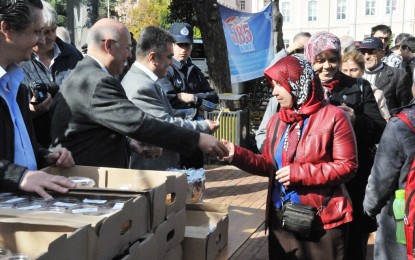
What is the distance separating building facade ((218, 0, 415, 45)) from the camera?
165ft

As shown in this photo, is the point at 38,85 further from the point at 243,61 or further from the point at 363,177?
the point at 243,61

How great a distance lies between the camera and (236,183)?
713 cm

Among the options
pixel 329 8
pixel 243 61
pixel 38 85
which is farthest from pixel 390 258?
pixel 329 8

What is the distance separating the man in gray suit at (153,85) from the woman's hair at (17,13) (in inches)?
52.5

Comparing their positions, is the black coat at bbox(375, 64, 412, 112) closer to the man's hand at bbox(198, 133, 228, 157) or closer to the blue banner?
the man's hand at bbox(198, 133, 228, 157)

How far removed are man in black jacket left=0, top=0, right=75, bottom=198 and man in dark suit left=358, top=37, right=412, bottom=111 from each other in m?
4.09

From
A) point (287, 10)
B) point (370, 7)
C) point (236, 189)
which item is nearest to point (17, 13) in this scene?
point (236, 189)

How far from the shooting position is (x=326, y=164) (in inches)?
109

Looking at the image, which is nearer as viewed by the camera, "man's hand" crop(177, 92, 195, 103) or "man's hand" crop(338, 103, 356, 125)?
"man's hand" crop(338, 103, 356, 125)

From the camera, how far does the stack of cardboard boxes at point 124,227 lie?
1542 mm

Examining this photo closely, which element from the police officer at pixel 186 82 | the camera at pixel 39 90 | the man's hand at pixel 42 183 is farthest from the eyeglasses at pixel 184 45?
the man's hand at pixel 42 183

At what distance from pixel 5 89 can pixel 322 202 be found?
1.74 m

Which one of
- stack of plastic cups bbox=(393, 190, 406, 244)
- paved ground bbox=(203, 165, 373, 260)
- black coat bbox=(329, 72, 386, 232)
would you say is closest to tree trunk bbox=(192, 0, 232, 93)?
paved ground bbox=(203, 165, 373, 260)

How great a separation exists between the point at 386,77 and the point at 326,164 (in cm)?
314
